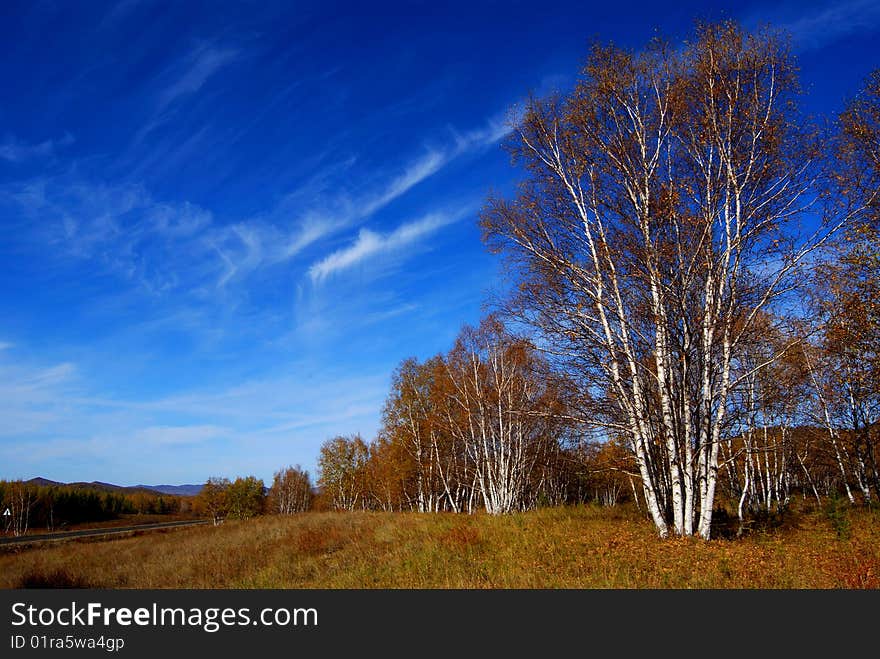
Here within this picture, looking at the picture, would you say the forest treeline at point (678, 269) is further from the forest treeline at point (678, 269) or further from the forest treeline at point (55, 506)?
the forest treeline at point (55, 506)

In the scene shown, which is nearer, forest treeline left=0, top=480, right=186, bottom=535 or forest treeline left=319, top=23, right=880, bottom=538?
forest treeline left=319, top=23, right=880, bottom=538

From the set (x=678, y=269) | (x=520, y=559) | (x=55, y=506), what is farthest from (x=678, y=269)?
(x=55, y=506)

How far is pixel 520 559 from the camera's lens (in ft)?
32.3

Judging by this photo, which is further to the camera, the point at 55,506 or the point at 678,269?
the point at 55,506

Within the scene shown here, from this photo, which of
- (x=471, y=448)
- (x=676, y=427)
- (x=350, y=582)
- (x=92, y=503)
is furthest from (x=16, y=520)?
(x=676, y=427)

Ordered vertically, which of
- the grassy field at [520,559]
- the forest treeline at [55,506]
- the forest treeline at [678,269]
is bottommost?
the forest treeline at [55,506]

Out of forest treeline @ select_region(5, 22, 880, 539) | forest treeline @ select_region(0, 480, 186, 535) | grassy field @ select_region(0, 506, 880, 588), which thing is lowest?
forest treeline @ select_region(0, 480, 186, 535)

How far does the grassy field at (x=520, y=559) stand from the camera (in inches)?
329

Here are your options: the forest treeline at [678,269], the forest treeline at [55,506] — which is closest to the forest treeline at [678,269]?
A: the forest treeline at [678,269]

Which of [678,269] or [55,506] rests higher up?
[678,269]

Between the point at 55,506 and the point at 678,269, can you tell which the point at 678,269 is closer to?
the point at 678,269

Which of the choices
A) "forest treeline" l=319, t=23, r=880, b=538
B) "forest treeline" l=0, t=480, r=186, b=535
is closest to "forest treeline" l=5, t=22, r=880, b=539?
"forest treeline" l=319, t=23, r=880, b=538

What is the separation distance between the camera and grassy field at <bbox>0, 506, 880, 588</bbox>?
27.5 ft

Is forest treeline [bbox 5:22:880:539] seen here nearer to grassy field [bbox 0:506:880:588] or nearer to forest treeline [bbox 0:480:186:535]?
grassy field [bbox 0:506:880:588]
